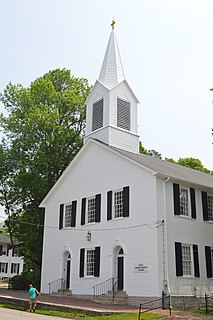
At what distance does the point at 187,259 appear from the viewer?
20.0m

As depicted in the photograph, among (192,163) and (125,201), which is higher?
(192,163)

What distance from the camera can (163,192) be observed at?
19922 millimetres

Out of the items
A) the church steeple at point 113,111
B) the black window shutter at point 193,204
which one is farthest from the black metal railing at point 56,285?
the black window shutter at point 193,204

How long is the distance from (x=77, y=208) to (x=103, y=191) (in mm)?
2860

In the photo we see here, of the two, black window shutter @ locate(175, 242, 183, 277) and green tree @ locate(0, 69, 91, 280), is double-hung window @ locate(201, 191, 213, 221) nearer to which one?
black window shutter @ locate(175, 242, 183, 277)

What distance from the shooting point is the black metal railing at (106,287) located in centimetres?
2037

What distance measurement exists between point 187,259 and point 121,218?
413cm

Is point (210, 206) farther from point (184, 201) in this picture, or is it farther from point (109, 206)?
point (109, 206)

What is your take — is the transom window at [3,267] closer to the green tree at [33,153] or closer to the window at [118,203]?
the green tree at [33,153]

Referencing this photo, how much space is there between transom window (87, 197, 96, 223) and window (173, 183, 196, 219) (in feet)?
18.9

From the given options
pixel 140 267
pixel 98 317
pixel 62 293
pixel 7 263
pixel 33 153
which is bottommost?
pixel 98 317

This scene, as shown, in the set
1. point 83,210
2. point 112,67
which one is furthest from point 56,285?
point 112,67

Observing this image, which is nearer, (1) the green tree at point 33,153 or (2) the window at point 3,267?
(1) the green tree at point 33,153

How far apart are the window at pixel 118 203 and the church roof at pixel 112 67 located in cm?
807
